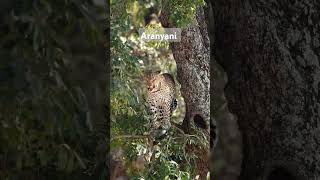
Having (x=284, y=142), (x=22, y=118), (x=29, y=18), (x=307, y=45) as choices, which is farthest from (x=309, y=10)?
(x=22, y=118)

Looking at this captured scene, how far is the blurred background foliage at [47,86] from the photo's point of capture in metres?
1.78

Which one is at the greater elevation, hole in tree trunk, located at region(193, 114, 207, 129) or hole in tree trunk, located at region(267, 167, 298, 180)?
hole in tree trunk, located at region(193, 114, 207, 129)

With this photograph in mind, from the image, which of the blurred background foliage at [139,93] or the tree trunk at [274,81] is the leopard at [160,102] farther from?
the tree trunk at [274,81]

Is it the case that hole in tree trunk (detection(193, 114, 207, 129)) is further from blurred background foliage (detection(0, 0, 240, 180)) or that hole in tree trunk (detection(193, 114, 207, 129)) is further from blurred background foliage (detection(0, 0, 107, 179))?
blurred background foliage (detection(0, 0, 107, 179))

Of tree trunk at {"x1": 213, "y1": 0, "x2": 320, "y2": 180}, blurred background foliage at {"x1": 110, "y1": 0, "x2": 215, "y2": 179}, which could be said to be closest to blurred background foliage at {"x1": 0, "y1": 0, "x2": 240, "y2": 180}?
blurred background foliage at {"x1": 110, "y1": 0, "x2": 215, "y2": 179}

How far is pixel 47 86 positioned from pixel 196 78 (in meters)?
0.45

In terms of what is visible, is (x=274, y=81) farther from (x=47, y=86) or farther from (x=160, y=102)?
(x=47, y=86)

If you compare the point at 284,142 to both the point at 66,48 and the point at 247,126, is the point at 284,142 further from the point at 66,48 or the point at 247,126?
the point at 66,48

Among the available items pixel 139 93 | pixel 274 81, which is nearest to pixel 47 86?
pixel 139 93

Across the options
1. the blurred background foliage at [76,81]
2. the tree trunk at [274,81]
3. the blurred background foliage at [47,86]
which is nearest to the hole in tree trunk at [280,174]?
the tree trunk at [274,81]

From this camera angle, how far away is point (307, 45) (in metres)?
0.91

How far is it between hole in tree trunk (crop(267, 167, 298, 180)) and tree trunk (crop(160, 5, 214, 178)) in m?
0.84

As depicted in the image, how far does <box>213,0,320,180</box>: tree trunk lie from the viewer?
3.00 ft

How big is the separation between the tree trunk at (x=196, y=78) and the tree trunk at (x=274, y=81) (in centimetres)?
78
